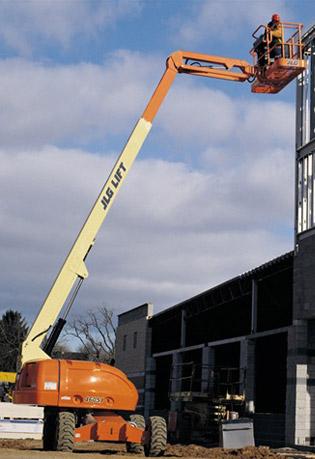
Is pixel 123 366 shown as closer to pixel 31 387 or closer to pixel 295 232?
pixel 295 232

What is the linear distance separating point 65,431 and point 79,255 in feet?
14.7

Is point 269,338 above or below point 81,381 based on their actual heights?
above

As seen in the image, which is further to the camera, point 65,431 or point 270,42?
point 270,42

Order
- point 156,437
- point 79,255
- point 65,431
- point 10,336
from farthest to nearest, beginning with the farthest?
point 10,336, point 79,255, point 156,437, point 65,431

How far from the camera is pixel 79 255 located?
68.3 feet

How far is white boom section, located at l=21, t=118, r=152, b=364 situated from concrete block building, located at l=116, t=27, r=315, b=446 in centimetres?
980

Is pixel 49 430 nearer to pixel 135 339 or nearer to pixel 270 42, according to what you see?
pixel 270 42

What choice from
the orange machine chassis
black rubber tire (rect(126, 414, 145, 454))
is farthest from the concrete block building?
the orange machine chassis

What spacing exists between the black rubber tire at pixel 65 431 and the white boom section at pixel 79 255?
162 centimetres

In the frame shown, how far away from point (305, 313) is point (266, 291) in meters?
4.09

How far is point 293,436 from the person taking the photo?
28.0 metres

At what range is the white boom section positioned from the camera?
20.3 m

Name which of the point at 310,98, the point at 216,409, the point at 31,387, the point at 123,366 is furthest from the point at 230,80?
the point at 123,366

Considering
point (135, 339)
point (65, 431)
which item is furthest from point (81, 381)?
point (135, 339)
